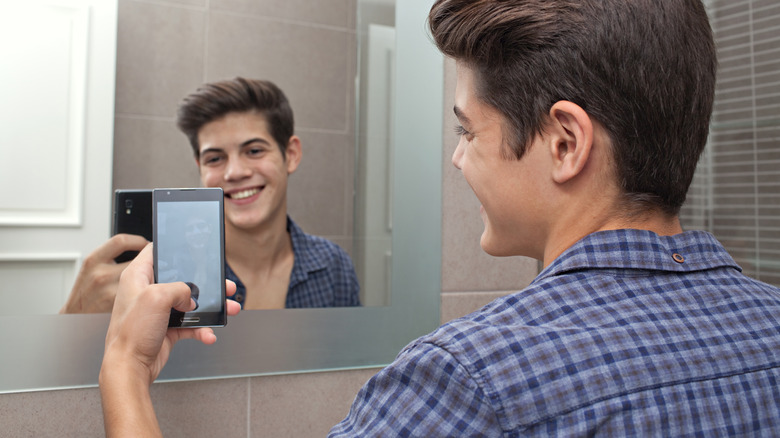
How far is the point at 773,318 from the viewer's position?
0.45m

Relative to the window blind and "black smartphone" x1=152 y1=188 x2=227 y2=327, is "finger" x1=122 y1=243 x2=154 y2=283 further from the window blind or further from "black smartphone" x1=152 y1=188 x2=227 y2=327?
the window blind

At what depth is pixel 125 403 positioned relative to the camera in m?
0.57

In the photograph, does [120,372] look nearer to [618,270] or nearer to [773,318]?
[618,270]

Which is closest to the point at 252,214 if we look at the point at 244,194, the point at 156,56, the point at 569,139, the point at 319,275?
the point at 244,194

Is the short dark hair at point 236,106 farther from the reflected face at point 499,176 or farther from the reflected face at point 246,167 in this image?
the reflected face at point 499,176

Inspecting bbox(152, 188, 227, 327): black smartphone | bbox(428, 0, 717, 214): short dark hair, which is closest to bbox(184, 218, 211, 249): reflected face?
bbox(152, 188, 227, 327): black smartphone

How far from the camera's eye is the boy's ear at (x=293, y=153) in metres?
0.89

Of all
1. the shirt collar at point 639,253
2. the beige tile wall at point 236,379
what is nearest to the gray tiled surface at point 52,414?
the beige tile wall at point 236,379

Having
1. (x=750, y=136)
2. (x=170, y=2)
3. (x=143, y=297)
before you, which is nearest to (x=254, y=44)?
(x=170, y=2)

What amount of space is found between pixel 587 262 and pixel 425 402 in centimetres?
17

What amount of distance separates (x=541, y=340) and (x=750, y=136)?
92cm

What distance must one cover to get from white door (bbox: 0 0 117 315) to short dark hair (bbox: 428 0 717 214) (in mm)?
535

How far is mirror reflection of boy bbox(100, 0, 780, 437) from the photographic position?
40cm

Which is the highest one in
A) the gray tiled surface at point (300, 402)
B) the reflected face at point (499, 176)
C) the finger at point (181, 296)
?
the reflected face at point (499, 176)
